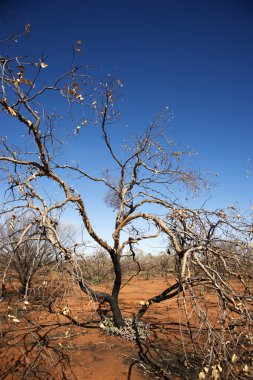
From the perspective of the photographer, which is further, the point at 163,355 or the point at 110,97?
the point at 110,97

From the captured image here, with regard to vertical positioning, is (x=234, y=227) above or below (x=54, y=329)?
above

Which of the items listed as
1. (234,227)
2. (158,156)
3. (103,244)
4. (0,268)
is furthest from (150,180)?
(0,268)

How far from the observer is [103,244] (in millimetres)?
6105

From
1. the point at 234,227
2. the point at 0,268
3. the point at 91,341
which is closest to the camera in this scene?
the point at 234,227

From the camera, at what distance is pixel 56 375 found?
4.23 metres

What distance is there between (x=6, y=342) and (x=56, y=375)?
168cm

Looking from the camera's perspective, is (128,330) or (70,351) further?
(128,330)

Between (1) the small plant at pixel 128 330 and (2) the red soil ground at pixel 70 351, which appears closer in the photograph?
(2) the red soil ground at pixel 70 351

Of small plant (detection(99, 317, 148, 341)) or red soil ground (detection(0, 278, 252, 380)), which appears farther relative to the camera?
small plant (detection(99, 317, 148, 341))

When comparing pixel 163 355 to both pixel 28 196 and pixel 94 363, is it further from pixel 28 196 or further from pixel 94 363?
pixel 28 196

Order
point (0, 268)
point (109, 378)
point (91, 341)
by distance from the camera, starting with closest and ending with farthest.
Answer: point (109, 378), point (91, 341), point (0, 268)

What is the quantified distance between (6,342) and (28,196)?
290 cm

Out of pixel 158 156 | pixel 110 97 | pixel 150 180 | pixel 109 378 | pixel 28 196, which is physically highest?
pixel 110 97

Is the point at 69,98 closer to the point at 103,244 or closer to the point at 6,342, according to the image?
the point at 103,244
